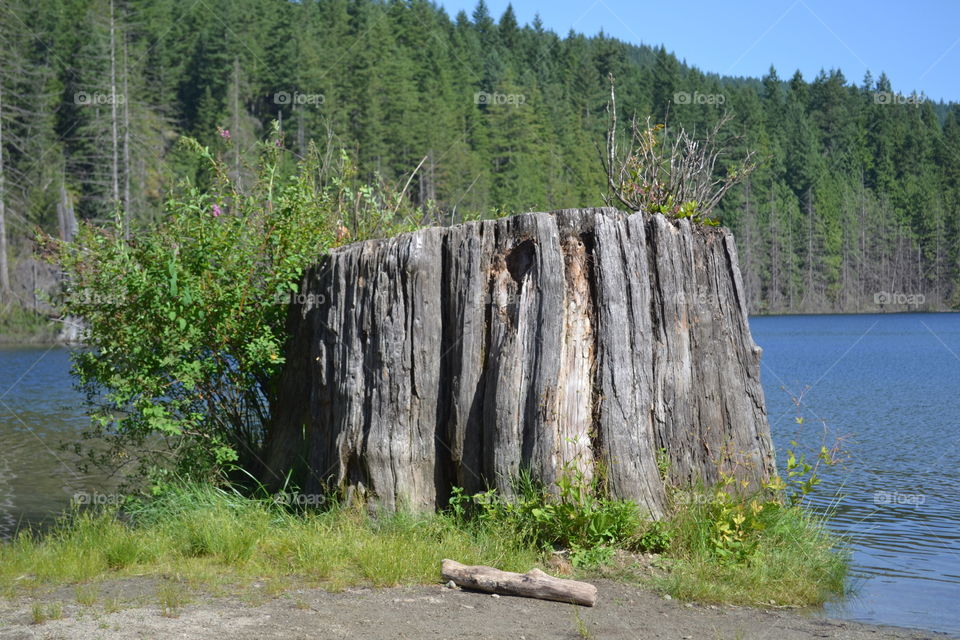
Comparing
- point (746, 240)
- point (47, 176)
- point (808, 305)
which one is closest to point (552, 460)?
point (47, 176)

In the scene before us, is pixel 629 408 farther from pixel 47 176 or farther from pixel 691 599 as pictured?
pixel 47 176

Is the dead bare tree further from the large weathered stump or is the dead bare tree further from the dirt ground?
the dirt ground

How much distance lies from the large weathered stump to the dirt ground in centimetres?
121

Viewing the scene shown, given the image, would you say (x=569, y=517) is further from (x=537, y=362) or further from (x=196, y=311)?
(x=196, y=311)

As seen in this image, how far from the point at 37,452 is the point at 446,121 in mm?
64018

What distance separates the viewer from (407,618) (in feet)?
19.6

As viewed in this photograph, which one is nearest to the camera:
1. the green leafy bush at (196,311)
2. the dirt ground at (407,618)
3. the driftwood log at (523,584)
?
the dirt ground at (407,618)

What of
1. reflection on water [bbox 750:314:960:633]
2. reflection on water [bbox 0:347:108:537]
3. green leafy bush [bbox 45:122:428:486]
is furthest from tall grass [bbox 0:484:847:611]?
reflection on water [bbox 0:347:108:537]

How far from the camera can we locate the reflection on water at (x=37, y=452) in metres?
12.6

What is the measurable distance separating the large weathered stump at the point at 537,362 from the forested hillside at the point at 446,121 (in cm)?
300

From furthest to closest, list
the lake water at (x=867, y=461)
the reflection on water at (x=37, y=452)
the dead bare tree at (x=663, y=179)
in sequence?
the reflection on water at (x=37, y=452) < the lake water at (x=867, y=461) < the dead bare tree at (x=663, y=179)

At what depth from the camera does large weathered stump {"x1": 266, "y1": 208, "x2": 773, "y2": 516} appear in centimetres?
754

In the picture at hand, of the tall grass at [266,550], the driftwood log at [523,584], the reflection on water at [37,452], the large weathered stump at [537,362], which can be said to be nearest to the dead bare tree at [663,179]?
the large weathered stump at [537,362]

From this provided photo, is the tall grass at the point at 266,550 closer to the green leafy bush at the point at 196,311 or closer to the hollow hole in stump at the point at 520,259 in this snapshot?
the green leafy bush at the point at 196,311
